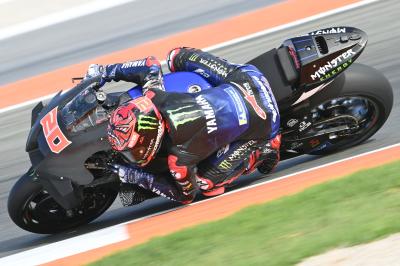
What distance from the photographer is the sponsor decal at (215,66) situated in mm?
6723

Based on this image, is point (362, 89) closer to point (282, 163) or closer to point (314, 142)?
point (314, 142)

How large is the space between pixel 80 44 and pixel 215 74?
20.8 feet

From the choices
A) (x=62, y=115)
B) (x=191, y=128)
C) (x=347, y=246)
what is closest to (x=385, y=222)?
(x=347, y=246)

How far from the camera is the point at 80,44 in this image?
12.6m

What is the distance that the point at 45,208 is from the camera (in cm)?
655

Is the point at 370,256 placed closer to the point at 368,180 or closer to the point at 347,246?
the point at 347,246

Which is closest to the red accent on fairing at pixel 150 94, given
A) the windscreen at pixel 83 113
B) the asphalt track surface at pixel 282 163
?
the windscreen at pixel 83 113

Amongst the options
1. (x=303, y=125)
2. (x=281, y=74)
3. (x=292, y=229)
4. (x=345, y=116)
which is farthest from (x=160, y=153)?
(x=345, y=116)

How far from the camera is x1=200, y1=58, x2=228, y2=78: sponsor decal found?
22.1 ft

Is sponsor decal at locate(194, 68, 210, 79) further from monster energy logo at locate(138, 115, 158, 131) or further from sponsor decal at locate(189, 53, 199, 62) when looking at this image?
monster energy logo at locate(138, 115, 158, 131)

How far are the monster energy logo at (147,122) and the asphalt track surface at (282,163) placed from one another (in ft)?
4.15

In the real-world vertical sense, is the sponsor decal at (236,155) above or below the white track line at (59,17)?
below

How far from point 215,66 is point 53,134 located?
153cm

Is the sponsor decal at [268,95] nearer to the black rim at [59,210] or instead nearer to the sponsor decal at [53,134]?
the black rim at [59,210]
